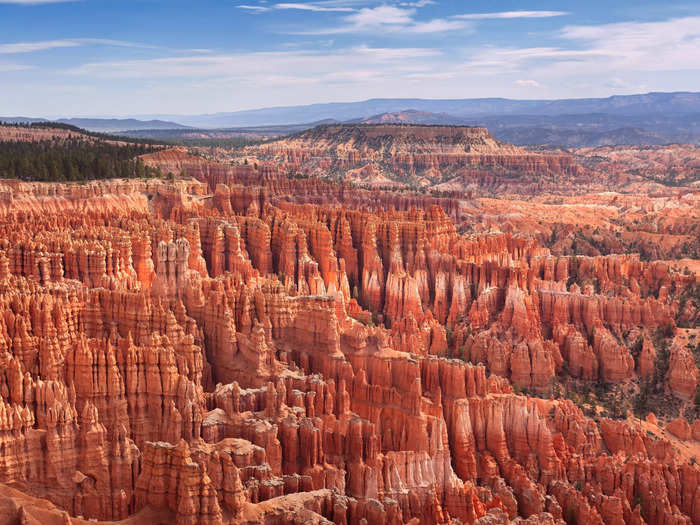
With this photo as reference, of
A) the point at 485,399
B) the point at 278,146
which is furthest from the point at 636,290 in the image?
the point at 278,146

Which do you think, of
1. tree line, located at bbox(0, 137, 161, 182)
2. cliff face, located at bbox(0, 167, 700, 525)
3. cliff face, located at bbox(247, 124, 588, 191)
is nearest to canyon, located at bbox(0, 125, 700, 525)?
cliff face, located at bbox(0, 167, 700, 525)

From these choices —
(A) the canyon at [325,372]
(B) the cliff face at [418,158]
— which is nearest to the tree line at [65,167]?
(A) the canyon at [325,372]

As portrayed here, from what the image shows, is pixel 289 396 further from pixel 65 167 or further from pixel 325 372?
pixel 65 167

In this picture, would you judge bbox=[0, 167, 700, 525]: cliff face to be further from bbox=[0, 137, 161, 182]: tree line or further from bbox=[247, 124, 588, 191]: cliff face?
bbox=[247, 124, 588, 191]: cliff face

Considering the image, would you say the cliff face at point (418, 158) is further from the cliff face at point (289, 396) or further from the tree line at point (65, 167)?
the cliff face at point (289, 396)

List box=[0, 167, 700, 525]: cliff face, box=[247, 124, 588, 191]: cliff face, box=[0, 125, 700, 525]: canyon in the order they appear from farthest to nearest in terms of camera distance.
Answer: box=[247, 124, 588, 191]: cliff face, box=[0, 125, 700, 525]: canyon, box=[0, 167, 700, 525]: cliff face

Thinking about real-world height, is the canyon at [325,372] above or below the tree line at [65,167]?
below

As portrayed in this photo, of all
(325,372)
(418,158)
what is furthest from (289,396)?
(418,158)
